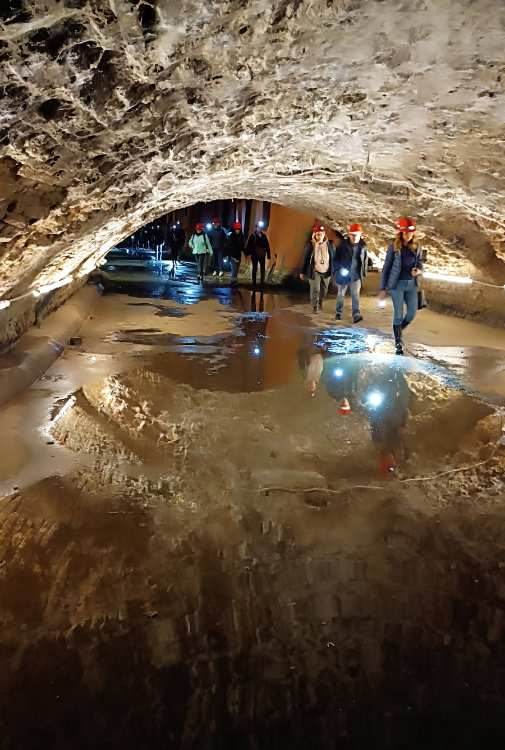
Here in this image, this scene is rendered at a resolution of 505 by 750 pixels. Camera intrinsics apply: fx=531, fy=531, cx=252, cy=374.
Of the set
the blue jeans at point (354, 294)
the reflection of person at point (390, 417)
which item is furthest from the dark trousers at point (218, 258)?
the reflection of person at point (390, 417)

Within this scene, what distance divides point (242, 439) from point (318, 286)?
26.0 ft

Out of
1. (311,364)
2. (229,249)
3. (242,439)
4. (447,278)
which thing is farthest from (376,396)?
(229,249)

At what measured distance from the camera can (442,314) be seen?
40.7 ft

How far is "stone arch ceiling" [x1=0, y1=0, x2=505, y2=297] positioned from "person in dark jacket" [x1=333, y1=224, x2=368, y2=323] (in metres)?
2.38

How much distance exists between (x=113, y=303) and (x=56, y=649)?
11506 millimetres

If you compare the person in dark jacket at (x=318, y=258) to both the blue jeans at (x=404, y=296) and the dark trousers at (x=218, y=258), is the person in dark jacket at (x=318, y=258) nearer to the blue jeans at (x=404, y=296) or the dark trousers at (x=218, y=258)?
the blue jeans at (x=404, y=296)

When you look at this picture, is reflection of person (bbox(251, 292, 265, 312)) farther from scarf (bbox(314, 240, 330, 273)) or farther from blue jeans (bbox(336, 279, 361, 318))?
blue jeans (bbox(336, 279, 361, 318))

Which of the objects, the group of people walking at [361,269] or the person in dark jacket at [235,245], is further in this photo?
the person in dark jacket at [235,245]

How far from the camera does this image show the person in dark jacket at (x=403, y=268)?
7844 millimetres

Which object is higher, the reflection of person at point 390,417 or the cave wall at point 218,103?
the cave wall at point 218,103

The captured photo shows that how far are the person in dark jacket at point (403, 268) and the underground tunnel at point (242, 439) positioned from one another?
3 centimetres

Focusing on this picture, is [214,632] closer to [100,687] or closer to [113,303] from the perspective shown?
[100,687]

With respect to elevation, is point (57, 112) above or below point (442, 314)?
above

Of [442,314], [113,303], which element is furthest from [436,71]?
[113,303]
